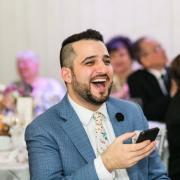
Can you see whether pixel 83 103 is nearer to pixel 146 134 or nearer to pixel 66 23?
pixel 146 134

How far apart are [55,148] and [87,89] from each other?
0.92ft

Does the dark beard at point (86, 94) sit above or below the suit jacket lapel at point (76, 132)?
above

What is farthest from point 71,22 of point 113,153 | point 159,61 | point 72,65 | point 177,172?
point 113,153

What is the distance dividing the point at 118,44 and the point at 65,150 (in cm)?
283

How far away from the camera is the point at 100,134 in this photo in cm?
189

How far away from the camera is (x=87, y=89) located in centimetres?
182

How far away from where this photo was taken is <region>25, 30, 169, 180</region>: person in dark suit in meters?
1.64

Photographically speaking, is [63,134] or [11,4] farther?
[11,4]

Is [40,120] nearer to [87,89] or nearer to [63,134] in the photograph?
[63,134]

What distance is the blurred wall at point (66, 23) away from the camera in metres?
4.89

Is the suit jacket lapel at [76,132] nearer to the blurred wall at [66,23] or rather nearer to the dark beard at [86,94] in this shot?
the dark beard at [86,94]

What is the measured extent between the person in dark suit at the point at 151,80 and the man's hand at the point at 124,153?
6.48 feet

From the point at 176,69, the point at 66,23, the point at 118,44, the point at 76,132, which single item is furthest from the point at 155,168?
the point at 66,23

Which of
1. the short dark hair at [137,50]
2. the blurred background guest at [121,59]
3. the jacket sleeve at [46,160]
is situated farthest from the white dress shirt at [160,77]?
the jacket sleeve at [46,160]
